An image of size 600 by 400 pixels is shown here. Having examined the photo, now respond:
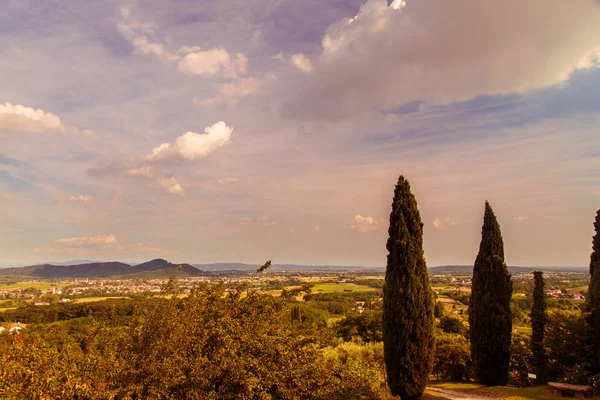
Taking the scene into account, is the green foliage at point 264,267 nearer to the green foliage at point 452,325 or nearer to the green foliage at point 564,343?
the green foliage at point 564,343

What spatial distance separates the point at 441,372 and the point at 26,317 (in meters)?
75.5

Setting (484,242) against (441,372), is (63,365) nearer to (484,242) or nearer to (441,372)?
(484,242)

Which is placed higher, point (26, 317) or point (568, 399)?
point (568, 399)

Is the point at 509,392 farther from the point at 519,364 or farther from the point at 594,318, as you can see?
the point at 519,364

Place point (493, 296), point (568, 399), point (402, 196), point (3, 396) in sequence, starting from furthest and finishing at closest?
point (493, 296)
point (402, 196)
point (568, 399)
point (3, 396)

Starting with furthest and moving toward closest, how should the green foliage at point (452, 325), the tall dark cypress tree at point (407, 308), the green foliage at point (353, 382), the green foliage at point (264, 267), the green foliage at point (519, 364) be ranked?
the green foliage at point (452, 325) < the green foliage at point (519, 364) < the tall dark cypress tree at point (407, 308) < the green foliage at point (264, 267) < the green foliage at point (353, 382)

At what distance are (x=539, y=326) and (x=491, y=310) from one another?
3.97m

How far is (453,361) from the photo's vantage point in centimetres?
2619

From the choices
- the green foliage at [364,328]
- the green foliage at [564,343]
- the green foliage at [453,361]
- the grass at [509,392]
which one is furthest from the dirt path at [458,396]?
the green foliage at [364,328]

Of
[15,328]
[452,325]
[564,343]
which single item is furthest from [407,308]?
[452,325]

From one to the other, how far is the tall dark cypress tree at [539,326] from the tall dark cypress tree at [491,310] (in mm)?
2552

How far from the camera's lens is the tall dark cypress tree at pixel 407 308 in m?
17.5

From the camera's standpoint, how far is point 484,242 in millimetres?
22984

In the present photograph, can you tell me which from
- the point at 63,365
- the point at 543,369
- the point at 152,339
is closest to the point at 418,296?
the point at 543,369
